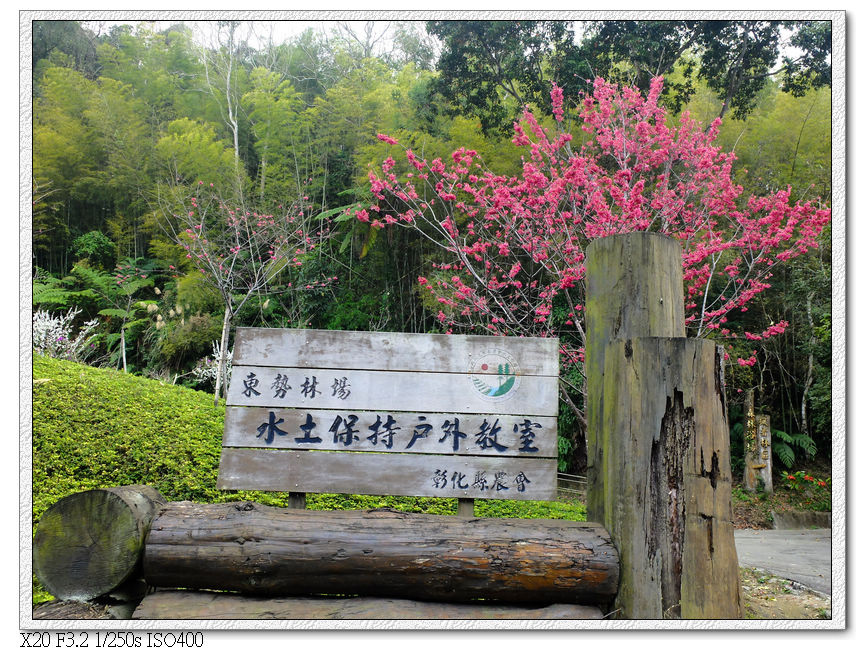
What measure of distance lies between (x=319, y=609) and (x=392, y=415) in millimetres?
717

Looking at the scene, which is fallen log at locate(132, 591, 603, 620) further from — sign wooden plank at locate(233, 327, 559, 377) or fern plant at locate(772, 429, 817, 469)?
fern plant at locate(772, 429, 817, 469)

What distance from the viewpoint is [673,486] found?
1.76m

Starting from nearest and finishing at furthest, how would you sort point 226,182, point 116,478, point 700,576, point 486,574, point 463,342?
point 700,576 < point 486,574 < point 463,342 < point 116,478 < point 226,182

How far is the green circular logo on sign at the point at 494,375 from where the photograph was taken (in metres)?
2.20

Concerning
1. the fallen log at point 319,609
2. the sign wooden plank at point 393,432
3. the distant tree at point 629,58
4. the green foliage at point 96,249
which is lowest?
the fallen log at point 319,609

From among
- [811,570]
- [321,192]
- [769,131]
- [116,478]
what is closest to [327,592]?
[116,478]

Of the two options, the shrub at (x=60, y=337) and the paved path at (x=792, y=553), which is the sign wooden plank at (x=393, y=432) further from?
the shrub at (x=60, y=337)

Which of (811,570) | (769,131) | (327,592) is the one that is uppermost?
(769,131)

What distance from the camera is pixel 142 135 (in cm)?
633

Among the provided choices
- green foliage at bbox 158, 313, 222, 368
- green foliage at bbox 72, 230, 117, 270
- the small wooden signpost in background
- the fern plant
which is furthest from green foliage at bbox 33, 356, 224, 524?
the fern plant

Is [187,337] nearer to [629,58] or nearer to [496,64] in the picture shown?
[496,64]

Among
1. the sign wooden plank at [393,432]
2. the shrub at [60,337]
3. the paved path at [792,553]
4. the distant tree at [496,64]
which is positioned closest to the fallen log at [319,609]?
the sign wooden plank at [393,432]

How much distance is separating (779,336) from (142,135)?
711 centimetres

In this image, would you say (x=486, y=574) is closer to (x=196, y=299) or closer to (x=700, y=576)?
(x=700, y=576)
